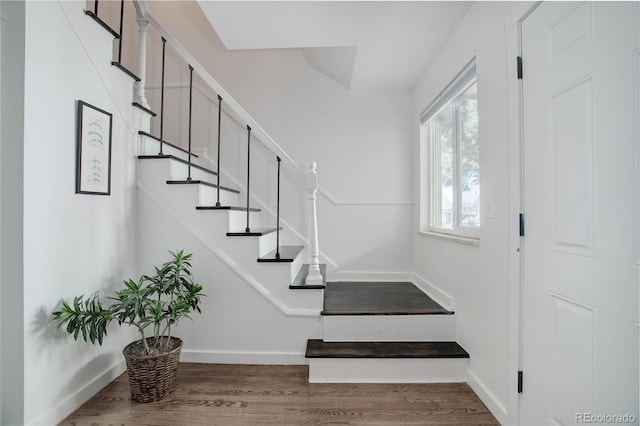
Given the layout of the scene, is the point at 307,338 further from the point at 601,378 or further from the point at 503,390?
the point at 601,378

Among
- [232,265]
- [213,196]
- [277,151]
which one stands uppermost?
[277,151]

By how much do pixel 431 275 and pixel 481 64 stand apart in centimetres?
167

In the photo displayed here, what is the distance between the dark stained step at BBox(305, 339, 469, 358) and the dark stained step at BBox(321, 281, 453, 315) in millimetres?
207

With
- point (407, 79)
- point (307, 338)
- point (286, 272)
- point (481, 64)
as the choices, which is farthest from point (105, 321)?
point (407, 79)

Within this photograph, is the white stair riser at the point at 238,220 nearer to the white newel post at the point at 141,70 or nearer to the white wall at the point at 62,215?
the white wall at the point at 62,215

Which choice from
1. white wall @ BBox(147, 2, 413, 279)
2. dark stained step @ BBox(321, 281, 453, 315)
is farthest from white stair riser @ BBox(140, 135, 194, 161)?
dark stained step @ BBox(321, 281, 453, 315)

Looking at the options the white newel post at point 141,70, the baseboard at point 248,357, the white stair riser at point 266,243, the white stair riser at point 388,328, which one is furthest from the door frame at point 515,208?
the white newel post at point 141,70

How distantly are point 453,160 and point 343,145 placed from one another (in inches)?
47.9

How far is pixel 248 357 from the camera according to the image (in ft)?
6.95

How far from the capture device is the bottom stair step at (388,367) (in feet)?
6.22

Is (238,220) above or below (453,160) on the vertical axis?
below

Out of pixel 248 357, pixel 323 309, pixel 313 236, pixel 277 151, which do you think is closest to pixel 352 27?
pixel 277 151

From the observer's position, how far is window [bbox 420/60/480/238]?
6.77ft

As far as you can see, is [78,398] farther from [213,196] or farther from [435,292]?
[435,292]
